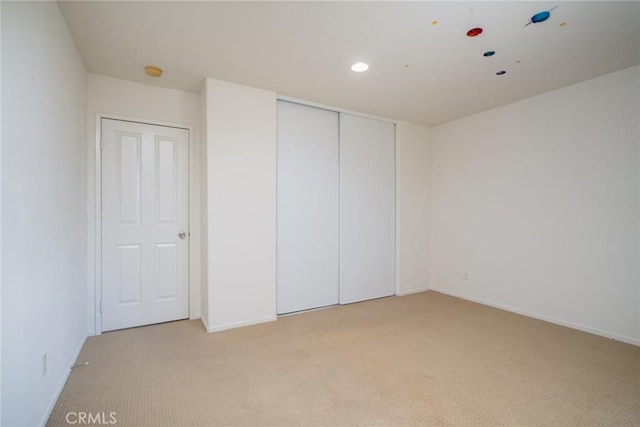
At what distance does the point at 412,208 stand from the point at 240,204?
2652 mm

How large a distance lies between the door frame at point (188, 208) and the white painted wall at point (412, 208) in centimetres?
277

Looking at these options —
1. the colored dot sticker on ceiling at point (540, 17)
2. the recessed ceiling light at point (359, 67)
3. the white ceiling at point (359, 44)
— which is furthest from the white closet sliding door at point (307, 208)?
the colored dot sticker on ceiling at point (540, 17)

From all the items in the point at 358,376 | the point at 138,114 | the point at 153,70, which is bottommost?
the point at 358,376

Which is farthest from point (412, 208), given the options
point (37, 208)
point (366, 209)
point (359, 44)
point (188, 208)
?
point (37, 208)

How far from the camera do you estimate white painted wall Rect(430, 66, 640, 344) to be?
2879 mm

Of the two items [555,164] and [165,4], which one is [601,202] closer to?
[555,164]

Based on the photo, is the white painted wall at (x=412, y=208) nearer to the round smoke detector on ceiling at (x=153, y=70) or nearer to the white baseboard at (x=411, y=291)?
the white baseboard at (x=411, y=291)

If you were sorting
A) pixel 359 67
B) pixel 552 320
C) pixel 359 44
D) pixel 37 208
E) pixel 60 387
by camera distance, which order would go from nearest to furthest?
pixel 37 208 < pixel 60 387 < pixel 359 44 < pixel 359 67 < pixel 552 320

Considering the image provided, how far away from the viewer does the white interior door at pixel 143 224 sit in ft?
9.93

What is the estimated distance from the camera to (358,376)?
2229 millimetres

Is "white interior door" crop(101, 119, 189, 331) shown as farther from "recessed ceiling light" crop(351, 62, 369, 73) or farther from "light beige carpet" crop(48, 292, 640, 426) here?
"recessed ceiling light" crop(351, 62, 369, 73)

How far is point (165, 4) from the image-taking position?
1.93 metres

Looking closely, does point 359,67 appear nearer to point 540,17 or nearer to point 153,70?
point 540,17

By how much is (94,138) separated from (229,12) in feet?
6.34
